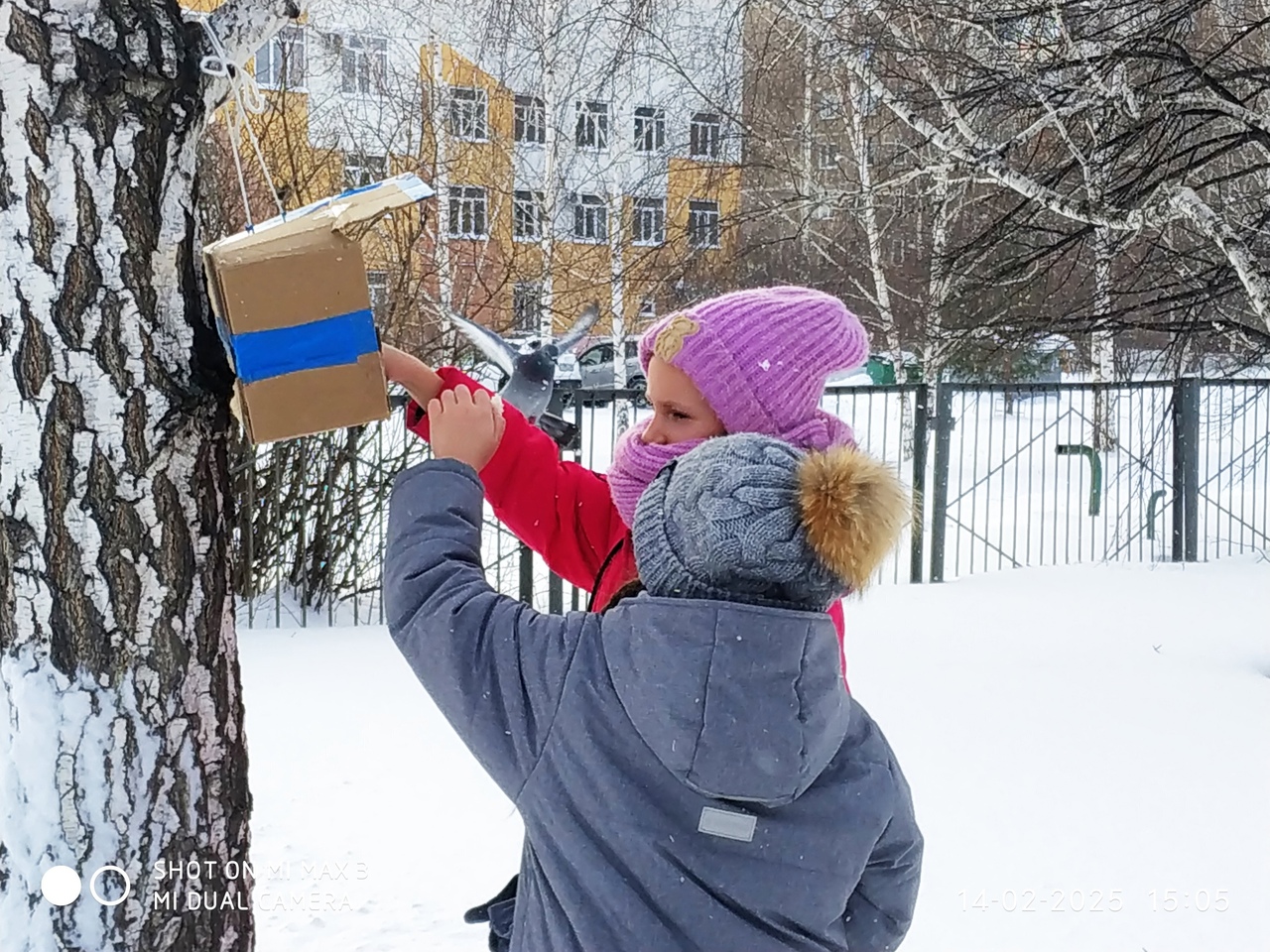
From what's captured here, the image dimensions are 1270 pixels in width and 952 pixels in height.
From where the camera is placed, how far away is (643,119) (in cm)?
1123

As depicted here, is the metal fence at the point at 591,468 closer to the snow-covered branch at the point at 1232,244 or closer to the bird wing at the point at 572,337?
the snow-covered branch at the point at 1232,244

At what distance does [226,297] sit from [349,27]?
9733mm

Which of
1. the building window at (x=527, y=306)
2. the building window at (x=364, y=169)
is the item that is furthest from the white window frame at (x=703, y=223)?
the building window at (x=364, y=169)

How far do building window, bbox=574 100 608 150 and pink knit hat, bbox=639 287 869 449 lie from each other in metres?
9.48

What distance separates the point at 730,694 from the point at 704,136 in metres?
11.4

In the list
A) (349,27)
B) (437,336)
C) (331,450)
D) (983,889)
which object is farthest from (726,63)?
(983,889)

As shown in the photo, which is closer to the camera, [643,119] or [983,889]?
[983,889]

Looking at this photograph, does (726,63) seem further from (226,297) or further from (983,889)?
(226,297)

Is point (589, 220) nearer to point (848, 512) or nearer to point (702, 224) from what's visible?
point (702, 224)

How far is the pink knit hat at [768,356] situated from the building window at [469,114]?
9.02 m

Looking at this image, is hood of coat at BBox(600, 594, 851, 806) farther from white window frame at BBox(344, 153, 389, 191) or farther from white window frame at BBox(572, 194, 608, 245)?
white window frame at BBox(572, 194, 608, 245)

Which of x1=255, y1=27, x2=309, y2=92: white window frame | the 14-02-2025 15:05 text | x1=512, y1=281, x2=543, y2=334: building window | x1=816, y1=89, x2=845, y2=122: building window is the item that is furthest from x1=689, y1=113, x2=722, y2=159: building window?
the 14-02-2025 15:05 text

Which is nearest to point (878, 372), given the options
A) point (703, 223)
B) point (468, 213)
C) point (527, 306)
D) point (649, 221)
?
point (649, 221)

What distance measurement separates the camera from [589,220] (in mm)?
12438
